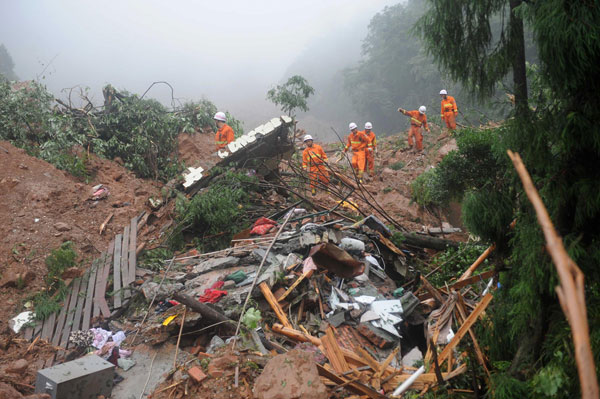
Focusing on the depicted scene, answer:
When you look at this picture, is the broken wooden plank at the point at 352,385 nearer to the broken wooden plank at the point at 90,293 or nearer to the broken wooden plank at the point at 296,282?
the broken wooden plank at the point at 296,282

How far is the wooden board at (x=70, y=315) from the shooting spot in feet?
17.1

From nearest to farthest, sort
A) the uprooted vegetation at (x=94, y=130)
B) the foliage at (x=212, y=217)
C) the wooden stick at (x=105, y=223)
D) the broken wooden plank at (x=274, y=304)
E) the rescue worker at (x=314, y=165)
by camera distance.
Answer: the broken wooden plank at (x=274, y=304)
the wooden stick at (x=105, y=223)
the foliage at (x=212, y=217)
the rescue worker at (x=314, y=165)
the uprooted vegetation at (x=94, y=130)

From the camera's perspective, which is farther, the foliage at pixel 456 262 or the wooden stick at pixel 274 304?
the foliage at pixel 456 262

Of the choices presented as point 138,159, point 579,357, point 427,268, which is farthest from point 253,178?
point 579,357

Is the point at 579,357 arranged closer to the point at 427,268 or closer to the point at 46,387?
the point at 46,387

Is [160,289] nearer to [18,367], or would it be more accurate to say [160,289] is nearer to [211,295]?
[211,295]

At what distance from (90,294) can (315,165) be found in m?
4.89

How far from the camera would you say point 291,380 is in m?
3.22

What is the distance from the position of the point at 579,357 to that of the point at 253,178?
837 centimetres

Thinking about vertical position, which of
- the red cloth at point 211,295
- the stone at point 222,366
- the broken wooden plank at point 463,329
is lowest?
the stone at point 222,366

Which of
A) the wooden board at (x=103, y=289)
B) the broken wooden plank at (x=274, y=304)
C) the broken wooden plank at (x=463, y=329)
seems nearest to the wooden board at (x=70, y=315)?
the wooden board at (x=103, y=289)

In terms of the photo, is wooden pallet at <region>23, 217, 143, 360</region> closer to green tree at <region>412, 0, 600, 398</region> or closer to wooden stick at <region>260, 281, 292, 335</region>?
wooden stick at <region>260, 281, 292, 335</region>

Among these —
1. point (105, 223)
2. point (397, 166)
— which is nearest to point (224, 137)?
point (105, 223)

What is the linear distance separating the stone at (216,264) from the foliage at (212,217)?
1.59 meters
